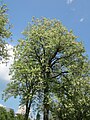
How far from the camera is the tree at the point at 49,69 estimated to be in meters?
48.9

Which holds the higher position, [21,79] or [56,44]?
[56,44]

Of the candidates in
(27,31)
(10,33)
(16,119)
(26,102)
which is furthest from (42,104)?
(16,119)

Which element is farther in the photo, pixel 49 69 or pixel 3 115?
pixel 3 115

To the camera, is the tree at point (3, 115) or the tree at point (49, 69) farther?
the tree at point (3, 115)

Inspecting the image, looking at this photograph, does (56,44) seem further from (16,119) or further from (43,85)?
(16,119)

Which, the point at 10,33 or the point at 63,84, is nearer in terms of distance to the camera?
the point at 10,33

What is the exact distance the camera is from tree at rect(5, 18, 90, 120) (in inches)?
1927

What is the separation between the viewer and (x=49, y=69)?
164 feet

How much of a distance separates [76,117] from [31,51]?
26669 millimetres

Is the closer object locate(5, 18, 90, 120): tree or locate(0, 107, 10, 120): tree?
locate(5, 18, 90, 120): tree

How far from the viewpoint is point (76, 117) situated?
237 feet

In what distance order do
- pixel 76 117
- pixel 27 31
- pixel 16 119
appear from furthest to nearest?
1. pixel 16 119
2. pixel 76 117
3. pixel 27 31

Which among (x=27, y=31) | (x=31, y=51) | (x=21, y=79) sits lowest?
(x=21, y=79)

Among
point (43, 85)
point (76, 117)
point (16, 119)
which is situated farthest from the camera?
point (16, 119)
